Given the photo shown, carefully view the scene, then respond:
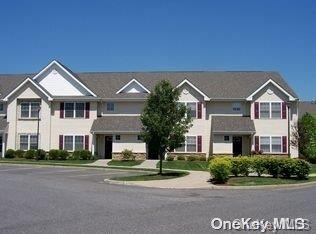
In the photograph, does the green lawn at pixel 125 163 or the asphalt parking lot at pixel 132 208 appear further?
the green lawn at pixel 125 163

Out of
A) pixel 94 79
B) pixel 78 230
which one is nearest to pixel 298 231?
pixel 78 230

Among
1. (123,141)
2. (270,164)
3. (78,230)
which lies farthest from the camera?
(123,141)

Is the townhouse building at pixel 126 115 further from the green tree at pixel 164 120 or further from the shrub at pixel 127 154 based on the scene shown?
the green tree at pixel 164 120

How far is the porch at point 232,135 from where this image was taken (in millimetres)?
42875

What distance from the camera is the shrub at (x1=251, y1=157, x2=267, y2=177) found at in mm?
26219

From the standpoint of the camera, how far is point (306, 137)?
A: 144ft

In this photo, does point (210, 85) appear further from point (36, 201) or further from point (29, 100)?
point (36, 201)

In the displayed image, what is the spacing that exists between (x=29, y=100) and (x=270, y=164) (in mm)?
27363

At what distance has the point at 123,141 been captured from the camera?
1758 inches

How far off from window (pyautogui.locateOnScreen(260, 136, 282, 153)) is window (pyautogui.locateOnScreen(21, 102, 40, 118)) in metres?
21.5

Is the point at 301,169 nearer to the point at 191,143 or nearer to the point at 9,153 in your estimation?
the point at 191,143

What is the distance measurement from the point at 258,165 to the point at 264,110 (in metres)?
18.8

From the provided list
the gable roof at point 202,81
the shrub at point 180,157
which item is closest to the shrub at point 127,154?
the shrub at point 180,157

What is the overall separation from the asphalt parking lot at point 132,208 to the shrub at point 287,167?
4176 mm
